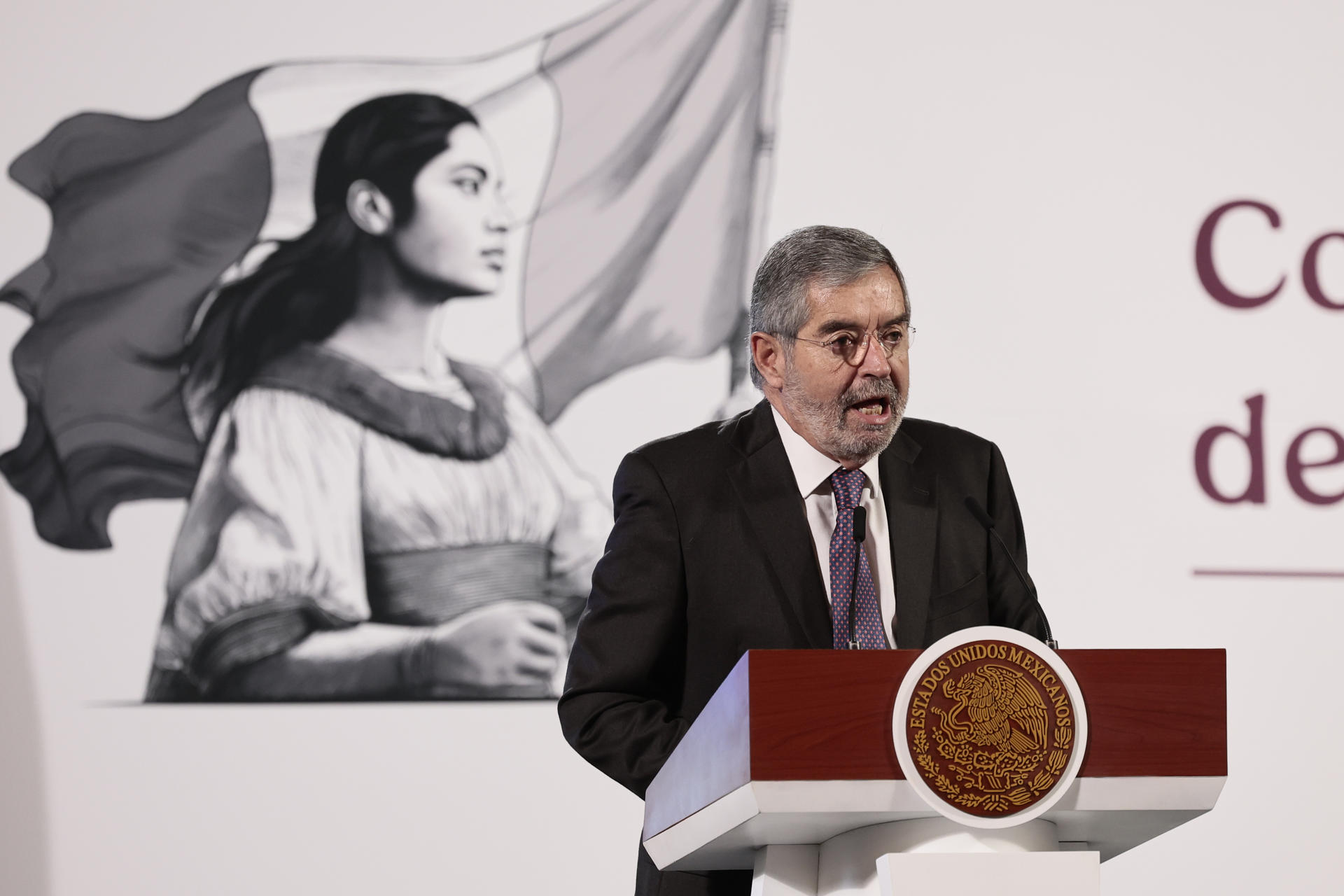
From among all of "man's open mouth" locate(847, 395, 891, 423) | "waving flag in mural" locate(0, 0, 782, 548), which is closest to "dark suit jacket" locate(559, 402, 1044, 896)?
"man's open mouth" locate(847, 395, 891, 423)

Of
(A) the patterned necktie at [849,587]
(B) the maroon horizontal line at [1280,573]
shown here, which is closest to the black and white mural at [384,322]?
(B) the maroon horizontal line at [1280,573]

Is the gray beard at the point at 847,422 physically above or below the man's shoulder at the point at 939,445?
above

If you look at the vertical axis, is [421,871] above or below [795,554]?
below

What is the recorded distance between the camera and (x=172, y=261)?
3234mm

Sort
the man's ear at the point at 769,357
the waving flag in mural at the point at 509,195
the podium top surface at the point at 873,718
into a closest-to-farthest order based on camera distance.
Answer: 1. the podium top surface at the point at 873,718
2. the man's ear at the point at 769,357
3. the waving flag in mural at the point at 509,195

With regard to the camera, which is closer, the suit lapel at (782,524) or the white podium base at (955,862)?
the white podium base at (955,862)

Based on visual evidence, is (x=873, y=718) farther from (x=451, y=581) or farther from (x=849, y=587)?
(x=451, y=581)

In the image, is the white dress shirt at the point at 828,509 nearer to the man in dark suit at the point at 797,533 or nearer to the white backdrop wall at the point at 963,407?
the man in dark suit at the point at 797,533

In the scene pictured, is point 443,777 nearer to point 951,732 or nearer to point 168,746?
point 168,746

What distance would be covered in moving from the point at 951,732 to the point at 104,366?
102 inches

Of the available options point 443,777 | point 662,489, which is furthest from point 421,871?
point 662,489

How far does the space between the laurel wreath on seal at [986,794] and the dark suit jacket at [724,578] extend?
0.59m

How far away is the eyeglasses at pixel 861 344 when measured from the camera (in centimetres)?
186

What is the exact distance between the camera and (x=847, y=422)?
187 cm
